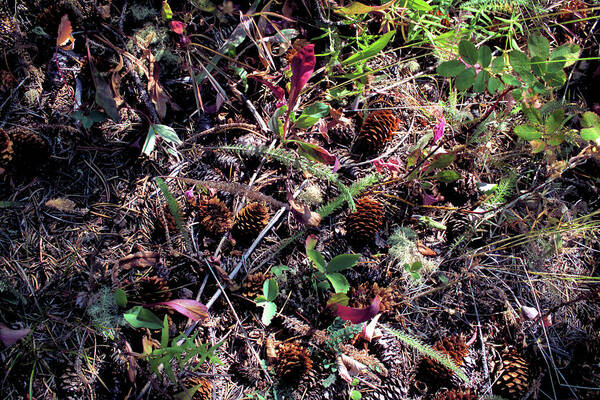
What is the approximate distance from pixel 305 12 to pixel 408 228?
1.28 m

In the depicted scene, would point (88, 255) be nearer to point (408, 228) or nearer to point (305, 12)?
point (408, 228)

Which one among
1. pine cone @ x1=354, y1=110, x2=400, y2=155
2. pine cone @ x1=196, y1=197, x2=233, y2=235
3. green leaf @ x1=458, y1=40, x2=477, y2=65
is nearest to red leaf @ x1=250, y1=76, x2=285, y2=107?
pine cone @ x1=354, y1=110, x2=400, y2=155

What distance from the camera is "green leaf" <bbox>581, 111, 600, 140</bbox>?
5.14 feet

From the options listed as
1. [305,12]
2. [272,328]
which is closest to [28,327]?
[272,328]

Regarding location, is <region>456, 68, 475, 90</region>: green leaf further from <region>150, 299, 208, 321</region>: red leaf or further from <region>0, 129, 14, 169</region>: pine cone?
Answer: <region>0, 129, 14, 169</region>: pine cone

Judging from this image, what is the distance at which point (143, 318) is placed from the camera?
142 centimetres

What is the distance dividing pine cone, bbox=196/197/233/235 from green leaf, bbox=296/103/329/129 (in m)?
0.52

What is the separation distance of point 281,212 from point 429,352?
882 millimetres

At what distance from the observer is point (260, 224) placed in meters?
1.69

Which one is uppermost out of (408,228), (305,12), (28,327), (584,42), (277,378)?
(305,12)

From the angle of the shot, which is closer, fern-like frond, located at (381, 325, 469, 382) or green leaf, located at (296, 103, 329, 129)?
fern-like frond, located at (381, 325, 469, 382)

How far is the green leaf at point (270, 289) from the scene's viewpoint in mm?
1521

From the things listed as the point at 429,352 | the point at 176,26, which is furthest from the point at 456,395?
the point at 176,26

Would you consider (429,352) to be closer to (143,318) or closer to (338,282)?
(338,282)
